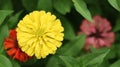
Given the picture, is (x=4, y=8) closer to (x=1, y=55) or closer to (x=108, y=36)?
(x=1, y=55)

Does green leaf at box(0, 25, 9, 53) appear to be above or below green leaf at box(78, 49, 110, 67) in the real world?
above

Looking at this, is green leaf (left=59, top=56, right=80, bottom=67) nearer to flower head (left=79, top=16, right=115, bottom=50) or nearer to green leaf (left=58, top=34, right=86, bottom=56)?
green leaf (left=58, top=34, right=86, bottom=56)

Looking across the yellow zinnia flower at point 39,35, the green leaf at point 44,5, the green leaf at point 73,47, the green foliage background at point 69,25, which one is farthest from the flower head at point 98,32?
the yellow zinnia flower at point 39,35

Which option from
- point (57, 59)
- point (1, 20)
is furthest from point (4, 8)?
point (57, 59)

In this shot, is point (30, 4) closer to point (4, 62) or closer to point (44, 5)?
point (44, 5)

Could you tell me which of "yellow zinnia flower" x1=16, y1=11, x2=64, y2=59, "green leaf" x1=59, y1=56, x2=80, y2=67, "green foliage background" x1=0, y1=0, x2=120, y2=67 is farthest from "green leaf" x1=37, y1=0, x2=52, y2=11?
"green leaf" x1=59, y1=56, x2=80, y2=67

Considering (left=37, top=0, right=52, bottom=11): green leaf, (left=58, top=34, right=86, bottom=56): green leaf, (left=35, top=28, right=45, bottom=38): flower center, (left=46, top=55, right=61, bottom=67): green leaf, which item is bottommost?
(left=46, top=55, right=61, bottom=67): green leaf

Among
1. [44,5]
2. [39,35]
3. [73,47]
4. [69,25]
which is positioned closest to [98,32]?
[69,25]
